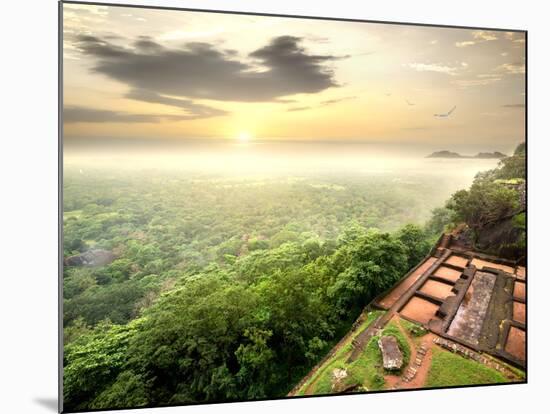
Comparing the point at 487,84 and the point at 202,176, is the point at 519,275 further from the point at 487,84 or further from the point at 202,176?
the point at 202,176

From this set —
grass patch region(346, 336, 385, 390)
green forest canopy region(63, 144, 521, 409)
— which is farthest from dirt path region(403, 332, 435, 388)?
green forest canopy region(63, 144, 521, 409)

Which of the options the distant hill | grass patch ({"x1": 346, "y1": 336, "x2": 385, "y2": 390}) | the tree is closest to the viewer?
grass patch ({"x1": 346, "y1": 336, "x2": 385, "y2": 390})

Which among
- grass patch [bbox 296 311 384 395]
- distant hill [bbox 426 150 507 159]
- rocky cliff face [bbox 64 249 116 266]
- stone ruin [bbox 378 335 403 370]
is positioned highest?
distant hill [bbox 426 150 507 159]

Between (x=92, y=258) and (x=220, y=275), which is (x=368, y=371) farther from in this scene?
(x=92, y=258)

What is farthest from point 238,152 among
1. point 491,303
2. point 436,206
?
point 491,303

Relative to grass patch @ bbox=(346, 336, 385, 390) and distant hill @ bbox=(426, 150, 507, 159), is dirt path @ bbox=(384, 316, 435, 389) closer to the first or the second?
grass patch @ bbox=(346, 336, 385, 390)

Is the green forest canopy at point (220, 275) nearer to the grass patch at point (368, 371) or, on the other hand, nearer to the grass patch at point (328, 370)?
the grass patch at point (328, 370)

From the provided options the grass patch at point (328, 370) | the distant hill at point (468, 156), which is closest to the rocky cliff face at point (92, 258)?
the grass patch at point (328, 370)
